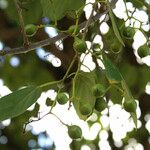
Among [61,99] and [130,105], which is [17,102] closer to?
[61,99]

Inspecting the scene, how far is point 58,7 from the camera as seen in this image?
6.10ft

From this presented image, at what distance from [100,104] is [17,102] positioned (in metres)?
0.29

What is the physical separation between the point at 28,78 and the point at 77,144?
586mm

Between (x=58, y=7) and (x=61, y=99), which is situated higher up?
(x=58, y=7)

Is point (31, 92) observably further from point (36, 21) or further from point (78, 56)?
point (36, 21)

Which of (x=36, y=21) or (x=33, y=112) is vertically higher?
(x=36, y=21)

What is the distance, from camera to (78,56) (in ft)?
5.61

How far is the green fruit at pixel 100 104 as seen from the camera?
177 cm

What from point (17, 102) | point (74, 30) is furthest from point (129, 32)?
point (17, 102)

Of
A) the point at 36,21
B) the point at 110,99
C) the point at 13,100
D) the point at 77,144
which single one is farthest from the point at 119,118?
Answer: the point at 13,100

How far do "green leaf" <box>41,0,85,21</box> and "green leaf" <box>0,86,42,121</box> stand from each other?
284mm

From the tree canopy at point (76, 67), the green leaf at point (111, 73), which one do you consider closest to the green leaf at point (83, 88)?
the tree canopy at point (76, 67)

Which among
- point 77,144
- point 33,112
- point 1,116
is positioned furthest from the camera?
point 77,144

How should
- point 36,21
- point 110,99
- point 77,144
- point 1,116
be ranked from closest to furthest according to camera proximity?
point 1,116 → point 36,21 → point 110,99 → point 77,144
